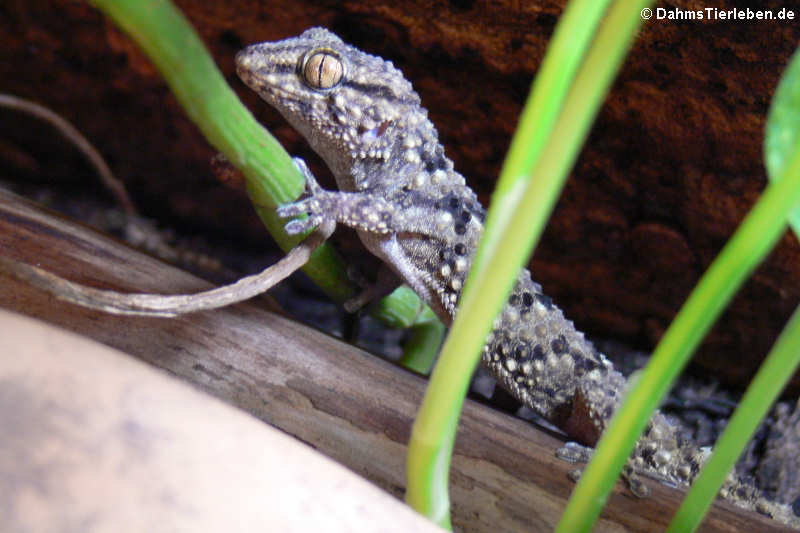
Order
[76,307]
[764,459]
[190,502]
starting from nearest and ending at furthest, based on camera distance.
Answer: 1. [190,502]
2. [76,307]
3. [764,459]

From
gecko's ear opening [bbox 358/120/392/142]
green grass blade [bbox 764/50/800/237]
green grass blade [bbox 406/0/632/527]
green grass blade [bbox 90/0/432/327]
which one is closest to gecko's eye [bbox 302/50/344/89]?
gecko's ear opening [bbox 358/120/392/142]

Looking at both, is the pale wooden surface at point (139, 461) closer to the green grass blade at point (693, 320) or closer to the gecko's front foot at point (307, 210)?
the green grass blade at point (693, 320)

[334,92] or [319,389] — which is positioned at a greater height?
[334,92]

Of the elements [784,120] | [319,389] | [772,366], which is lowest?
[319,389]

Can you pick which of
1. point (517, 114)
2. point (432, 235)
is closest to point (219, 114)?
point (432, 235)

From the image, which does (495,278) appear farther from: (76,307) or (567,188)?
(567,188)

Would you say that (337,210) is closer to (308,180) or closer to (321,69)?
(308,180)

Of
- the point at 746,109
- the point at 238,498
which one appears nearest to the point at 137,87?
the point at 746,109
